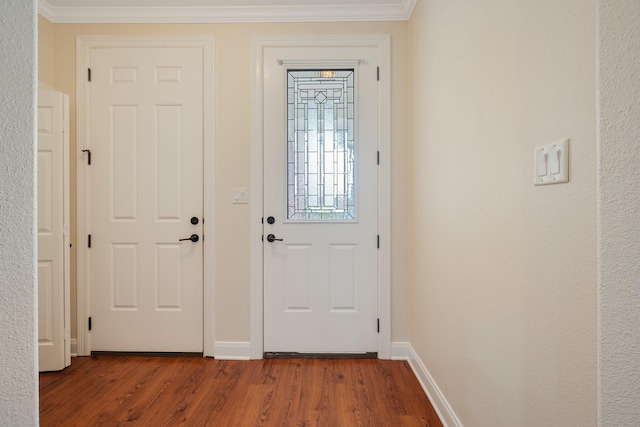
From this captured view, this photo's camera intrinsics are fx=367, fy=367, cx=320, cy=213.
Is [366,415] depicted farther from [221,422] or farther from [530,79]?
[530,79]

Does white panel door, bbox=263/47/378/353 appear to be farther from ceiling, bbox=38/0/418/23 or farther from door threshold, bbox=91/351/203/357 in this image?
door threshold, bbox=91/351/203/357

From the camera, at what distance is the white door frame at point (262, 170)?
2.75m

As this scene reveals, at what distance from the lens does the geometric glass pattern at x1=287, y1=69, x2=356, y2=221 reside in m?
2.77

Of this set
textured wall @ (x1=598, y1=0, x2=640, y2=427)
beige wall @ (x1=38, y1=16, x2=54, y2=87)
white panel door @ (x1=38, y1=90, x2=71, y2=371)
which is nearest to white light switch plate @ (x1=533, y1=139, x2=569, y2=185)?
textured wall @ (x1=598, y1=0, x2=640, y2=427)

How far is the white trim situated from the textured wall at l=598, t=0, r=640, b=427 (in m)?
1.26

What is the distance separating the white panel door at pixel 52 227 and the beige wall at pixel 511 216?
2.49m

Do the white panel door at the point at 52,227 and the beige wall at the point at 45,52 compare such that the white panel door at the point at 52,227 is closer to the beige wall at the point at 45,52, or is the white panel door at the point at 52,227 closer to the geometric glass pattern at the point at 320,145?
the beige wall at the point at 45,52

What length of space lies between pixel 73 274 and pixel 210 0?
2301mm

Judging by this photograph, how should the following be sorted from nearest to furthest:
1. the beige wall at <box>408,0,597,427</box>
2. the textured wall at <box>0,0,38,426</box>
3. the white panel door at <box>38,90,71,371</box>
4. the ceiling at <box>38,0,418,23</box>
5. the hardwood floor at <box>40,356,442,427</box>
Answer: the textured wall at <box>0,0,38,426</box> → the beige wall at <box>408,0,597,427</box> → the hardwood floor at <box>40,356,442,427</box> → the white panel door at <box>38,90,71,371</box> → the ceiling at <box>38,0,418,23</box>

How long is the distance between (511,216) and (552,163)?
11.0 inches

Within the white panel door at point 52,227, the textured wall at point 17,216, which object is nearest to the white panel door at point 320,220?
the white panel door at point 52,227

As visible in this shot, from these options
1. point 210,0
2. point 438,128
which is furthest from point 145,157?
point 438,128

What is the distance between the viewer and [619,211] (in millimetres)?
657

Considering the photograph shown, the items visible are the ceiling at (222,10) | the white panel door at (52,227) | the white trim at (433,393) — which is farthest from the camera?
the ceiling at (222,10)
